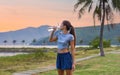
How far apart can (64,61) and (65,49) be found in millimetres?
340

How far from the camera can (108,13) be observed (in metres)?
33.4

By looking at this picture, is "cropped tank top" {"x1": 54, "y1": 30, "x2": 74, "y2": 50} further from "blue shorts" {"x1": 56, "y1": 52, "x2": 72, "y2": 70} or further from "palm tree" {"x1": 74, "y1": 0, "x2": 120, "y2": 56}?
"palm tree" {"x1": 74, "y1": 0, "x2": 120, "y2": 56}

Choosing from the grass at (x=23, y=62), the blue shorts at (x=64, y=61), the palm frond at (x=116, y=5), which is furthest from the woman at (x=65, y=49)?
the palm frond at (x=116, y=5)

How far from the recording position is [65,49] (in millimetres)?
11922

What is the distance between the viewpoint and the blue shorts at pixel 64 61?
467 inches

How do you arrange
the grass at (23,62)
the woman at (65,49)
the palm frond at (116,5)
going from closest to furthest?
the woman at (65,49) < the grass at (23,62) < the palm frond at (116,5)

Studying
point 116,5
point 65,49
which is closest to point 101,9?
point 116,5

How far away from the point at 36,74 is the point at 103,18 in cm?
1437

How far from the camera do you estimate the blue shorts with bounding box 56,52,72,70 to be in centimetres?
1186

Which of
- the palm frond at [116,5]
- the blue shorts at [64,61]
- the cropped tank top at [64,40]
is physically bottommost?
the blue shorts at [64,61]

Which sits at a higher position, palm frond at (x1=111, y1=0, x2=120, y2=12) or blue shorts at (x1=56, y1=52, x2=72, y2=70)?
palm frond at (x1=111, y1=0, x2=120, y2=12)

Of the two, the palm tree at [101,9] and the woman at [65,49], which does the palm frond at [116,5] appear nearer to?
the palm tree at [101,9]

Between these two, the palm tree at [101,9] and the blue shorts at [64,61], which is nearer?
the blue shorts at [64,61]

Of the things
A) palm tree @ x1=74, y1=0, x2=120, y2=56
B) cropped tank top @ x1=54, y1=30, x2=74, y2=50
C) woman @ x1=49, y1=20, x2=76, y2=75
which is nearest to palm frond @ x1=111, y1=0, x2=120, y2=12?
palm tree @ x1=74, y1=0, x2=120, y2=56
